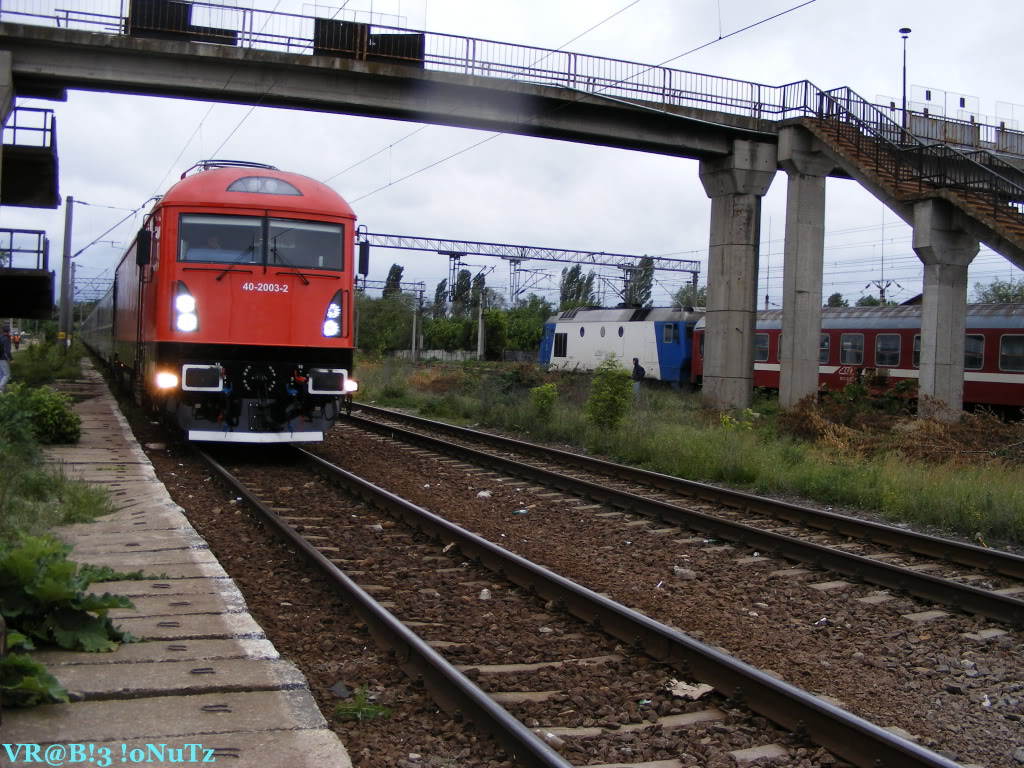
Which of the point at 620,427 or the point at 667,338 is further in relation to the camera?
the point at 667,338

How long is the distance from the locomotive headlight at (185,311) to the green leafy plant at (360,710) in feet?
26.9

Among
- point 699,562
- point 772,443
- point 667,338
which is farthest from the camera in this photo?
point 667,338

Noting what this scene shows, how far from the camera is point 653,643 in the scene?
5352 mm

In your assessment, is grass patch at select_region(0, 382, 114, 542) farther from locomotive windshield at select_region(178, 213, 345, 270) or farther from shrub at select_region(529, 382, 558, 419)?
shrub at select_region(529, 382, 558, 419)

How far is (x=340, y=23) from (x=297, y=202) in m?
8.55

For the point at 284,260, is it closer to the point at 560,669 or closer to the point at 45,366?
the point at 560,669

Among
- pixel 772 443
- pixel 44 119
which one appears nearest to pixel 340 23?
pixel 44 119

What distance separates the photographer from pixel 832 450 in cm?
1462

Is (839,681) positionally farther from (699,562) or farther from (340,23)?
(340,23)

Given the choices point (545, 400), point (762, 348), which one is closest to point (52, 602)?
point (545, 400)

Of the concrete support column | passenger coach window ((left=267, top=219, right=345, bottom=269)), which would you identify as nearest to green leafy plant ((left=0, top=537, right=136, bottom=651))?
passenger coach window ((left=267, top=219, right=345, bottom=269))

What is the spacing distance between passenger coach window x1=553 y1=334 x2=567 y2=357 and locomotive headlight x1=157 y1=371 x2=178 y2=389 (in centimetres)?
3044

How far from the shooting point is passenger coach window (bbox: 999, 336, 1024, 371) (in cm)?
2228

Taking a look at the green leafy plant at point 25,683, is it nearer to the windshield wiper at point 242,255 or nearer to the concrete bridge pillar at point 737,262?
the windshield wiper at point 242,255
